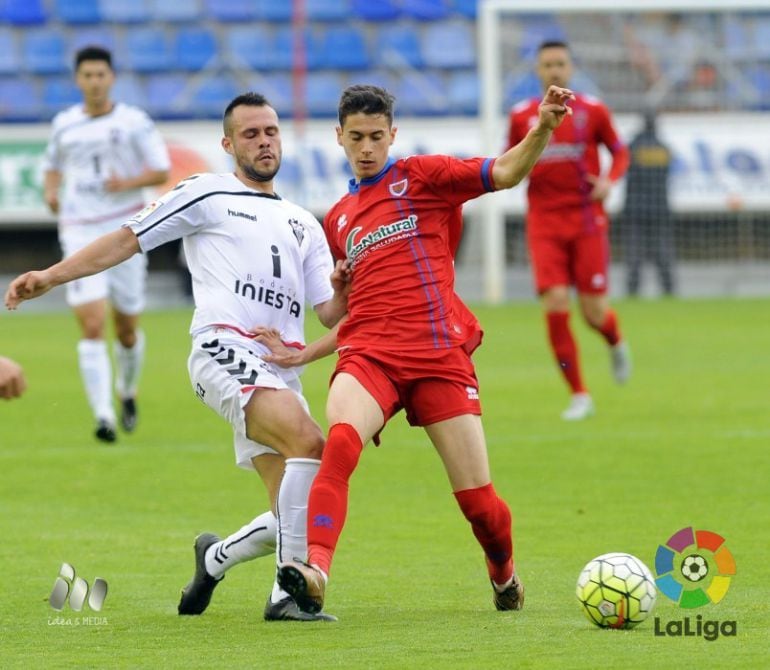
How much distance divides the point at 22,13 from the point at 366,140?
2099 centimetres

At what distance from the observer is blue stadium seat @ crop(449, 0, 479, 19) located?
1032 inches

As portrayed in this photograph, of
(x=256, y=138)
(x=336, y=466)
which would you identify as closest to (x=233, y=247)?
(x=256, y=138)

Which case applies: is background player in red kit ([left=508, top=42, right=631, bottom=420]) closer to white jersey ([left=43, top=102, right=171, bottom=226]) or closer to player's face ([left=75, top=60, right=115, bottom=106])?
white jersey ([left=43, top=102, right=171, bottom=226])

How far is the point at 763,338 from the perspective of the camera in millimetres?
17641

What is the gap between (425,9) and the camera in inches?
1025

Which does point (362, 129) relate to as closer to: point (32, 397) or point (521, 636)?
point (521, 636)

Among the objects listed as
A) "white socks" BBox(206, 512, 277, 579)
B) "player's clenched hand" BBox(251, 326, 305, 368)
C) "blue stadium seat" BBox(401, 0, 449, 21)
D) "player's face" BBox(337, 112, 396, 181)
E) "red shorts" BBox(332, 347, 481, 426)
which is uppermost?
"blue stadium seat" BBox(401, 0, 449, 21)

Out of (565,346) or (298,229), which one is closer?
(298,229)

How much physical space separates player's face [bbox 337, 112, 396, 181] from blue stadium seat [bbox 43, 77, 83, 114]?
64.1ft

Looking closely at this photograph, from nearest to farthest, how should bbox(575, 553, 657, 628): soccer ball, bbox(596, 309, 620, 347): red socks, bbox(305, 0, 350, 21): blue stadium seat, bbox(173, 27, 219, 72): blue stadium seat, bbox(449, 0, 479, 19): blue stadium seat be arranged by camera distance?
bbox(575, 553, 657, 628): soccer ball → bbox(596, 309, 620, 347): red socks → bbox(173, 27, 219, 72): blue stadium seat → bbox(305, 0, 350, 21): blue stadium seat → bbox(449, 0, 479, 19): blue stadium seat

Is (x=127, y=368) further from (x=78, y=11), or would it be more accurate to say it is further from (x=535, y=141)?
(x=78, y=11)

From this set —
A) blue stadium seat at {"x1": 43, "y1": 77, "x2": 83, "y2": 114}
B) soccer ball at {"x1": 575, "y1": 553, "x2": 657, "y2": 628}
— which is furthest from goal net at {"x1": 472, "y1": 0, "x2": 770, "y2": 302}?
soccer ball at {"x1": 575, "y1": 553, "x2": 657, "y2": 628}

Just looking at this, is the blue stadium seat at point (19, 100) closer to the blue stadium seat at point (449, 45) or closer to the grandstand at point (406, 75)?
the grandstand at point (406, 75)

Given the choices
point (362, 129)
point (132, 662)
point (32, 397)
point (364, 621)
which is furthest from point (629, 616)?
point (32, 397)
